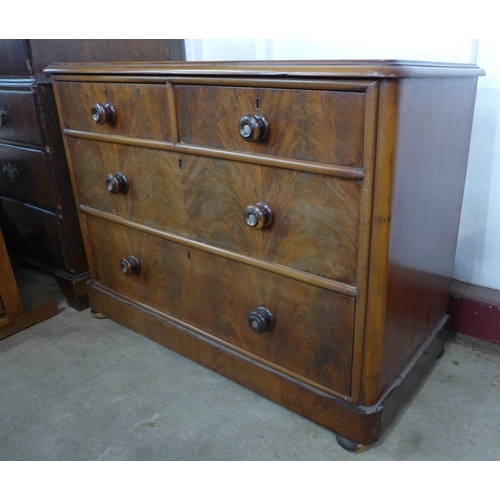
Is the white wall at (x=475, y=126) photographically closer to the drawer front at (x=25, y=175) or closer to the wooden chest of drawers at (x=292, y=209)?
the wooden chest of drawers at (x=292, y=209)

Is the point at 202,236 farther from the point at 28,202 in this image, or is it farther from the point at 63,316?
the point at 28,202

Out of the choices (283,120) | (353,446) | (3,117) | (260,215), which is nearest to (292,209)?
(260,215)

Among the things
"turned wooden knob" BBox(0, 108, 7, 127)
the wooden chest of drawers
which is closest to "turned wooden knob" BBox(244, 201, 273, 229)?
the wooden chest of drawers

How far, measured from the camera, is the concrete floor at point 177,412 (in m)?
1.16

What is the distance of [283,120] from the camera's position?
97cm

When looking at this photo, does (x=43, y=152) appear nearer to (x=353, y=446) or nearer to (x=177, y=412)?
(x=177, y=412)

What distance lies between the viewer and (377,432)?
3.65ft

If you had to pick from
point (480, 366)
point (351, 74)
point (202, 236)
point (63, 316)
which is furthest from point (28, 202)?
point (480, 366)

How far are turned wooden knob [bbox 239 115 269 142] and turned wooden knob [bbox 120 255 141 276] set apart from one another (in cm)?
66

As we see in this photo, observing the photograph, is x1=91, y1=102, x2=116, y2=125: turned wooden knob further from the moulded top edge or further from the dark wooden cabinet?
the dark wooden cabinet

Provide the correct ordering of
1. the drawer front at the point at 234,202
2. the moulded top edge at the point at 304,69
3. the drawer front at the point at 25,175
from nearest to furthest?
the moulded top edge at the point at 304,69 < the drawer front at the point at 234,202 < the drawer front at the point at 25,175

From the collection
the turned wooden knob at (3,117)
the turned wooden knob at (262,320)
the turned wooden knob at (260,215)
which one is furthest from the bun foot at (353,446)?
the turned wooden knob at (3,117)

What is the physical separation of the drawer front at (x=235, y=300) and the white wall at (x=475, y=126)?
70 cm
